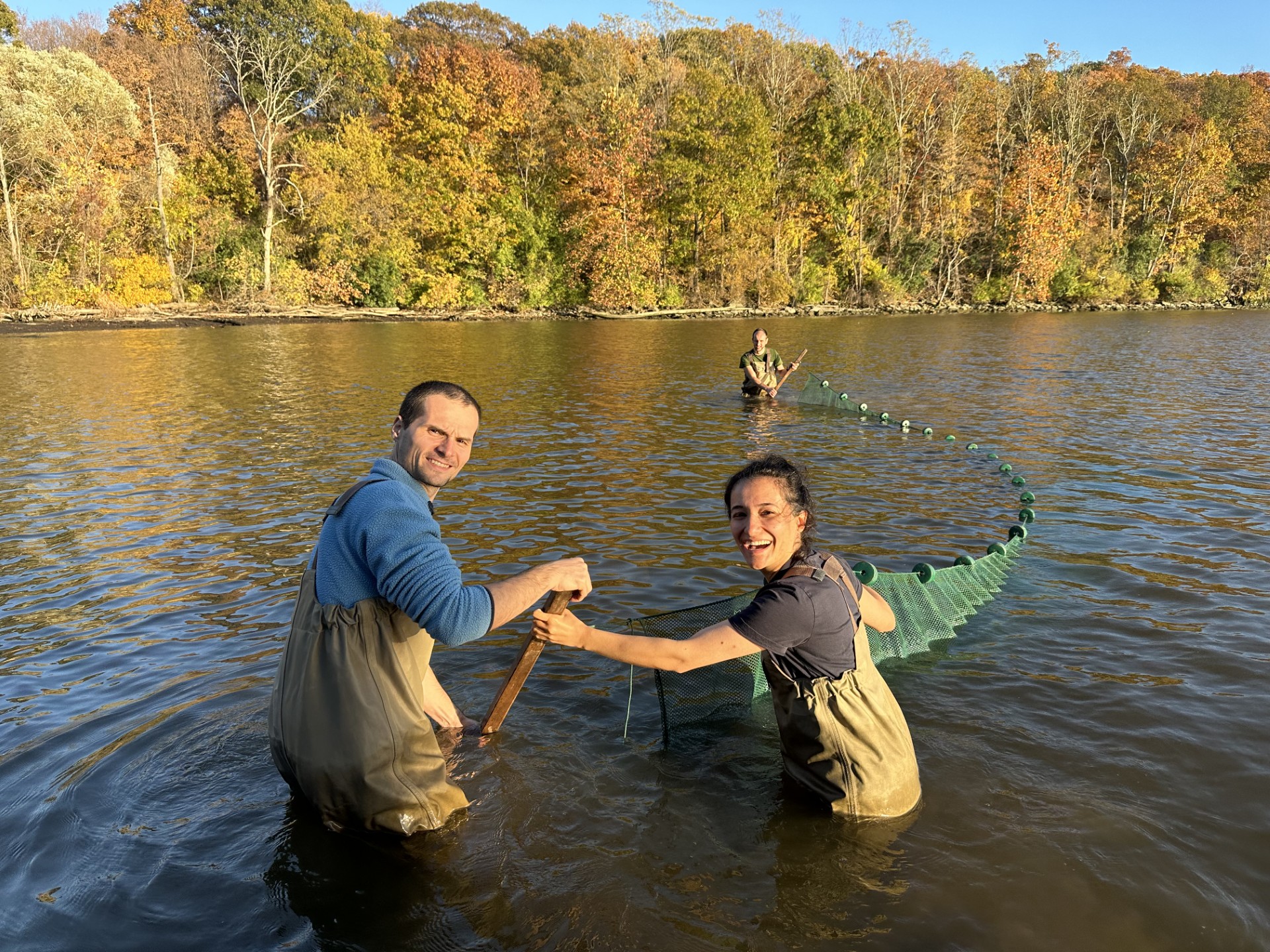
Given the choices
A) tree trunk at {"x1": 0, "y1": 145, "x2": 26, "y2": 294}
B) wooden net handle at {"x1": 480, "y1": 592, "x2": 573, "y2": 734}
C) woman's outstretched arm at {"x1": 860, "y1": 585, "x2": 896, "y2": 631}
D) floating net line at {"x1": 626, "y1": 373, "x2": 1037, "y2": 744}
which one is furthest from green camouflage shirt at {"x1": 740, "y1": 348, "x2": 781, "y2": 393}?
tree trunk at {"x1": 0, "y1": 145, "x2": 26, "y2": 294}

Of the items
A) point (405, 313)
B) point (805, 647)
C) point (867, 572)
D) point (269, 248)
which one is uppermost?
point (269, 248)

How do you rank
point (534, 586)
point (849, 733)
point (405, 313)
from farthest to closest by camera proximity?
point (405, 313)
point (849, 733)
point (534, 586)

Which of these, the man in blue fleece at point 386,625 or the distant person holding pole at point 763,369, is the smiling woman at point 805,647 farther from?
the distant person holding pole at point 763,369

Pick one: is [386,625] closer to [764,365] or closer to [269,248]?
[764,365]

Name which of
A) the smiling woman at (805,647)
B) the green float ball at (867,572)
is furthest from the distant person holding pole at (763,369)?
the smiling woman at (805,647)

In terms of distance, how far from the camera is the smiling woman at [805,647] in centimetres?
362

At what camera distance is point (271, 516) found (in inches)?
406

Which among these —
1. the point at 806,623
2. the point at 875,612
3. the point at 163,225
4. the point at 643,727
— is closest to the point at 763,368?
the point at 643,727

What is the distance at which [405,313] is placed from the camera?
49.8 meters

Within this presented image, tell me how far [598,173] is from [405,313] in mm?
16210

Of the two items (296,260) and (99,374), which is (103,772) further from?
(296,260)

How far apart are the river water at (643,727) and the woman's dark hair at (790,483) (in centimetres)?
155

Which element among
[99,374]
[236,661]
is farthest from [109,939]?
[99,374]

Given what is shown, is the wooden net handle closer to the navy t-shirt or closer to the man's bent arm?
the man's bent arm
